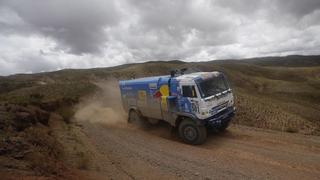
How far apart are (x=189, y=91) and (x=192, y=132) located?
74.7 inches

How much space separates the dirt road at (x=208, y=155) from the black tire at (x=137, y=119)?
0.65m

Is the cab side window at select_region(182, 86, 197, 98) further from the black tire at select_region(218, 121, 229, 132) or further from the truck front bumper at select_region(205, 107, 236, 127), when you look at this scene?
the black tire at select_region(218, 121, 229, 132)

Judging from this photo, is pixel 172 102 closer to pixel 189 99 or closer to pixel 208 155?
pixel 189 99

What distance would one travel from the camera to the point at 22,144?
961 cm

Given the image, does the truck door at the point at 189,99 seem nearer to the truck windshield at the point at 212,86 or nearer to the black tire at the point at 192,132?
the truck windshield at the point at 212,86

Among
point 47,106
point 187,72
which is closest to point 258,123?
point 187,72

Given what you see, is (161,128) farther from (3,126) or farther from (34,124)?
(3,126)

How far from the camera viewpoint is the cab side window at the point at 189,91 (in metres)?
12.9

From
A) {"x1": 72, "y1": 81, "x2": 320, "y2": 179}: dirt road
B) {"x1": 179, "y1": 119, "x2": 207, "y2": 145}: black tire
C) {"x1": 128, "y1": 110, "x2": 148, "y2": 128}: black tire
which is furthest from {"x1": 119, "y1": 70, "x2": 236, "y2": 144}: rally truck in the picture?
{"x1": 128, "y1": 110, "x2": 148, "y2": 128}: black tire

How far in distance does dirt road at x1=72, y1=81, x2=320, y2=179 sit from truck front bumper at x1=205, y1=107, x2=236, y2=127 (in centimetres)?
92

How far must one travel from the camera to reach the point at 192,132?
13.1m

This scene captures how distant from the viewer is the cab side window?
12891 millimetres

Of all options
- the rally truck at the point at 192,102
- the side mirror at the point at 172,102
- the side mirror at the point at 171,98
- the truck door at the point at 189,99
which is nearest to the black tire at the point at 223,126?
the rally truck at the point at 192,102

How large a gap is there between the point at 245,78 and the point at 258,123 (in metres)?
50.7
